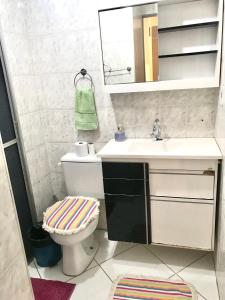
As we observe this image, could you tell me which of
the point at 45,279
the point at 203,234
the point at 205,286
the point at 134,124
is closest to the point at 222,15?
the point at 134,124

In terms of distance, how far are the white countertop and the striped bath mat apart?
0.91 meters

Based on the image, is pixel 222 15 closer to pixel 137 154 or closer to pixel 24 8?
pixel 137 154

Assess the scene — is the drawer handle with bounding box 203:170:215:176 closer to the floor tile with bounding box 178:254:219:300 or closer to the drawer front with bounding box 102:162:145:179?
the drawer front with bounding box 102:162:145:179

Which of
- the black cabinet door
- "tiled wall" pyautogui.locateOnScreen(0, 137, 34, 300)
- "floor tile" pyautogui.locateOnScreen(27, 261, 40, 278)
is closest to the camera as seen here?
"tiled wall" pyautogui.locateOnScreen(0, 137, 34, 300)

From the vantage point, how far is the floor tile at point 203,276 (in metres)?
1.71

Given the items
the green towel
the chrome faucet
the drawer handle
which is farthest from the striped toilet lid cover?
the drawer handle

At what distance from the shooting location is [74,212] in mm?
1899

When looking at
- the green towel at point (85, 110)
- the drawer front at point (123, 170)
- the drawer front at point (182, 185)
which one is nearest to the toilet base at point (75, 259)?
A: the drawer front at point (123, 170)

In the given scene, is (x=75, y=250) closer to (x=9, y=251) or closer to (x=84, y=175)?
(x=84, y=175)

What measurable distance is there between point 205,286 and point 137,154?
1.03 m

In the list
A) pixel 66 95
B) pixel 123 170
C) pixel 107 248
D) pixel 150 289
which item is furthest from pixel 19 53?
pixel 150 289

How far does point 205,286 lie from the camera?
69.2 inches

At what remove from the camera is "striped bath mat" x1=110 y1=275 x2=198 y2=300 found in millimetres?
1710

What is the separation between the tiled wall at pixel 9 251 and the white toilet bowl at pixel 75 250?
0.55 m
